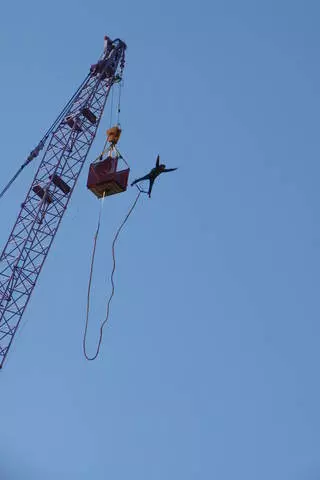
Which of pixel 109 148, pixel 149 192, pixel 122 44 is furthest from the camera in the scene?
pixel 122 44

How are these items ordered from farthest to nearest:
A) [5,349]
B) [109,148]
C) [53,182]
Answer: [53,182]
[5,349]
[109,148]

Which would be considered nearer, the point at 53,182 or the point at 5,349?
the point at 5,349

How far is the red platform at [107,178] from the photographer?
44.1 m

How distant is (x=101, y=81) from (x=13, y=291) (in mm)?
16578

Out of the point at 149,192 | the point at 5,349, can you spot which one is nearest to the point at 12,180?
the point at 5,349

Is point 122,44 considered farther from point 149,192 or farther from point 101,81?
point 149,192

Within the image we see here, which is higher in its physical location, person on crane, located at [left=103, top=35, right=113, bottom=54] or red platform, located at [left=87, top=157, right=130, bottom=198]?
person on crane, located at [left=103, top=35, right=113, bottom=54]

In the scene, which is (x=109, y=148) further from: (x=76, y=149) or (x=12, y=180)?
(x=12, y=180)

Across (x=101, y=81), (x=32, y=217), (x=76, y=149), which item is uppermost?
(x=101, y=81)

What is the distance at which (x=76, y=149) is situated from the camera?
193 ft

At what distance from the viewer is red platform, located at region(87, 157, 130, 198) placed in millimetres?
44094

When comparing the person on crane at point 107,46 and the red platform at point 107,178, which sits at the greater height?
the person on crane at point 107,46

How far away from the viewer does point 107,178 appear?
44.2 metres

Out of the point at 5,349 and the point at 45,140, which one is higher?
the point at 45,140
